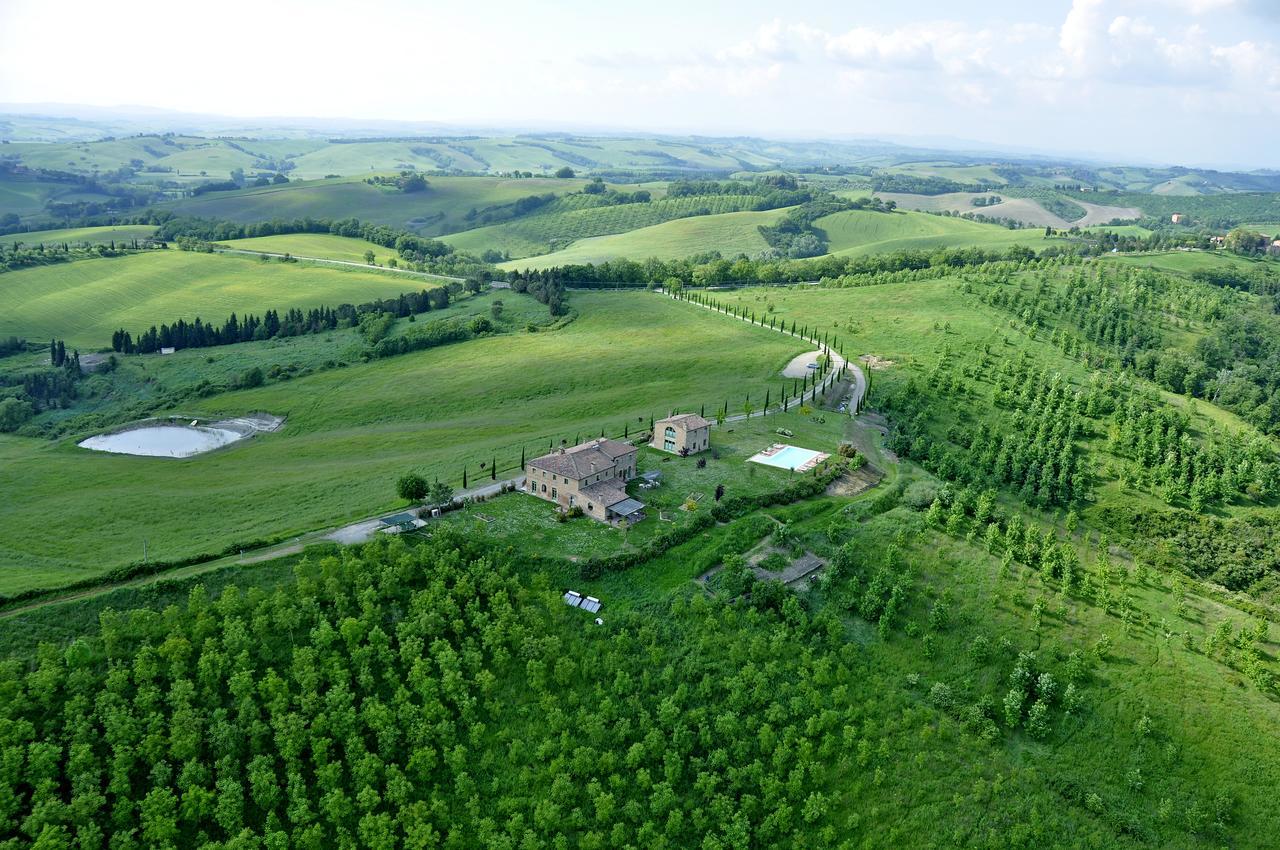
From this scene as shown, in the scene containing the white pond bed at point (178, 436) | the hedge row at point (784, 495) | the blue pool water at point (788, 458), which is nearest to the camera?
the hedge row at point (784, 495)

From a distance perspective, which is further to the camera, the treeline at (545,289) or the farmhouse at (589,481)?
the treeline at (545,289)

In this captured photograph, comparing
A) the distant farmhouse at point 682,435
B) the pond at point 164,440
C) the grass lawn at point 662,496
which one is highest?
the distant farmhouse at point 682,435

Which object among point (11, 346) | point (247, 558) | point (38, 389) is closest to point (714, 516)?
point (247, 558)

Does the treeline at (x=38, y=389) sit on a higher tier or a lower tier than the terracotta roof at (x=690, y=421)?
lower

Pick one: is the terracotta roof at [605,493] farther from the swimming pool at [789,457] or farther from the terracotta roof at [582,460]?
the swimming pool at [789,457]

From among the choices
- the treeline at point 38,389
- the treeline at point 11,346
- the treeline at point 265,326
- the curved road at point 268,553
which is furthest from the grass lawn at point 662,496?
the treeline at point 11,346

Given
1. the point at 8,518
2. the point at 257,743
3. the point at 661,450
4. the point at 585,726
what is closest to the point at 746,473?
the point at 661,450

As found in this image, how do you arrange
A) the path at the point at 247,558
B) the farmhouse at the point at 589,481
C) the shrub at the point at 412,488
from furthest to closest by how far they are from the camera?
the farmhouse at the point at 589,481 < the shrub at the point at 412,488 < the path at the point at 247,558

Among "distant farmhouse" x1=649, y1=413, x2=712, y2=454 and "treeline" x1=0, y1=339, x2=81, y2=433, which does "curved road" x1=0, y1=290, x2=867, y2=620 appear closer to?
"distant farmhouse" x1=649, y1=413, x2=712, y2=454
